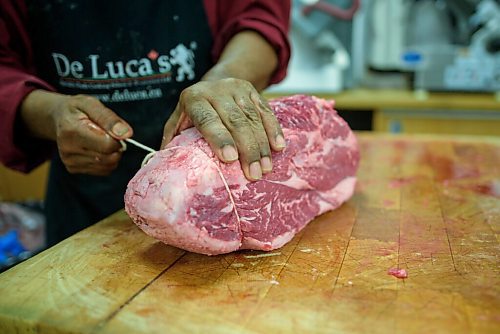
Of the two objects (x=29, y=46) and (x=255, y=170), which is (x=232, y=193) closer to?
(x=255, y=170)

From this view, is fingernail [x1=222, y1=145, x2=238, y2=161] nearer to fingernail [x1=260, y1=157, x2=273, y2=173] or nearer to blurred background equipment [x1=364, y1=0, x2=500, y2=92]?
fingernail [x1=260, y1=157, x2=273, y2=173]

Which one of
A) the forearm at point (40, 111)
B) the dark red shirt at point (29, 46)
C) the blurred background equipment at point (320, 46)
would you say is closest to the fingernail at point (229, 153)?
the forearm at point (40, 111)

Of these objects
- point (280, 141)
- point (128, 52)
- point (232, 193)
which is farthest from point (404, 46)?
point (232, 193)

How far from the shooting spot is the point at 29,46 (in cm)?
141

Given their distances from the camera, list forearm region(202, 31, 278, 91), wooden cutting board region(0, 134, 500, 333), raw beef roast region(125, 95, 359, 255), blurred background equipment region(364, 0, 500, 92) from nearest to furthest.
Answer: wooden cutting board region(0, 134, 500, 333) → raw beef roast region(125, 95, 359, 255) → forearm region(202, 31, 278, 91) → blurred background equipment region(364, 0, 500, 92)

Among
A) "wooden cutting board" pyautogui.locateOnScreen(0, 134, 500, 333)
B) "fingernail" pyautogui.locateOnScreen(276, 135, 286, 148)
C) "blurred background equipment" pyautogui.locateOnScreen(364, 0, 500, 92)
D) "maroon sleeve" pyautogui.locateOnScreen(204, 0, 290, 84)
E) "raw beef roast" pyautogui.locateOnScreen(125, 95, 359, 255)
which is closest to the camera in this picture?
"wooden cutting board" pyautogui.locateOnScreen(0, 134, 500, 333)

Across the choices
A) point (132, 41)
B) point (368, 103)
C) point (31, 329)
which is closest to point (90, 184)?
point (132, 41)

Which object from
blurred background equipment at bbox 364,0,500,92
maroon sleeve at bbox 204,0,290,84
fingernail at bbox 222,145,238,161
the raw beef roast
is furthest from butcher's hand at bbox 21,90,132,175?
blurred background equipment at bbox 364,0,500,92

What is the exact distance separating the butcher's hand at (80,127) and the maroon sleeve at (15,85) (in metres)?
0.04

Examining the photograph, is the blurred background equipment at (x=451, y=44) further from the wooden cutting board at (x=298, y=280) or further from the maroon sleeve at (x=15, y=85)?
the maroon sleeve at (x=15, y=85)

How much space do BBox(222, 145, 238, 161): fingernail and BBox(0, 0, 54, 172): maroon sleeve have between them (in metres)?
0.60

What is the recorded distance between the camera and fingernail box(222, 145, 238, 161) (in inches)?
38.8

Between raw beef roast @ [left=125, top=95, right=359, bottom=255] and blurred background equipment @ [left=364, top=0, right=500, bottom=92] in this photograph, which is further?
blurred background equipment @ [left=364, top=0, right=500, bottom=92]

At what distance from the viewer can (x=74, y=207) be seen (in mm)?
1594
